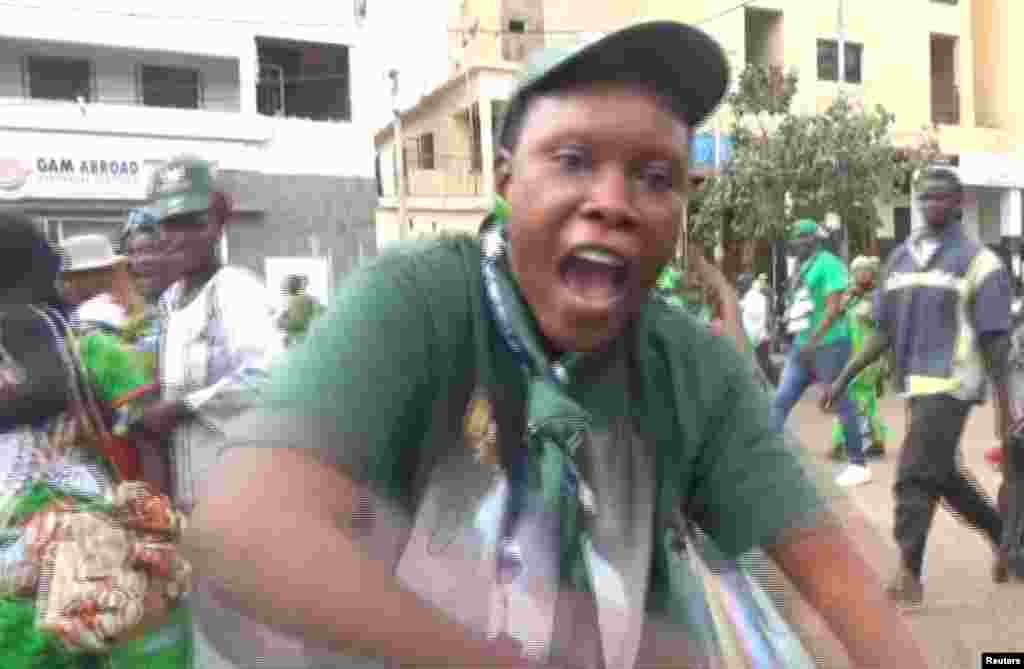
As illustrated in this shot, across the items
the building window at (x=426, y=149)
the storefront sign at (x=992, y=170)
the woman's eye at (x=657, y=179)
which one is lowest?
the woman's eye at (x=657, y=179)

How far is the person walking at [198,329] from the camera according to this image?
2584 millimetres

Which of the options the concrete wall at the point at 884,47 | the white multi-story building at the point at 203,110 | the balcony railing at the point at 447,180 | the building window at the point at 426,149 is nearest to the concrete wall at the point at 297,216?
the white multi-story building at the point at 203,110

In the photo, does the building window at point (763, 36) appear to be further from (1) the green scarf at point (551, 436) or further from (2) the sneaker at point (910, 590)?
(1) the green scarf at point (551, 436)

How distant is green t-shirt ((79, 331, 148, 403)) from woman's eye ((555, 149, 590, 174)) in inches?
64.3

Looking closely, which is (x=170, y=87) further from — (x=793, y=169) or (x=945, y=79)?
(x=945, y=79)

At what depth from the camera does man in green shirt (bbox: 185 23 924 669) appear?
35.8 inches

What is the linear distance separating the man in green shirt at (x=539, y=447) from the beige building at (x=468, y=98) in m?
21.5

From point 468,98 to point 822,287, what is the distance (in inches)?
749

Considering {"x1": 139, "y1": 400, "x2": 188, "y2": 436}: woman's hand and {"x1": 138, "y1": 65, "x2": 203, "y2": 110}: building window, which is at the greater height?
{"x1": 138, "y1": 65, "x2": 203, "y2": 110}: building window

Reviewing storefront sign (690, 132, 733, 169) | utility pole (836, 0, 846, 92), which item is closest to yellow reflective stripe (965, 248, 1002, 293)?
storefront sign (690, 132, 733, 169)

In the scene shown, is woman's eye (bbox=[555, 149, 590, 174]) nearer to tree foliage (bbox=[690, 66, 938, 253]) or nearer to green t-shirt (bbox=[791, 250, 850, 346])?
green t-shirt (bbox=[791, 250, 850, 346])

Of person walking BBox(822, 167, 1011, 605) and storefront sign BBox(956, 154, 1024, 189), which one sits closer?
person walking BBox(822, 167, 1011, 605)

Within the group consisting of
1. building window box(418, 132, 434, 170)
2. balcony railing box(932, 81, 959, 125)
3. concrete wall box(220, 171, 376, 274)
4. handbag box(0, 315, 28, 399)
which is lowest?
handbag box(0, 315, 28, 399)

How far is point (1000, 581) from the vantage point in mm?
4590
